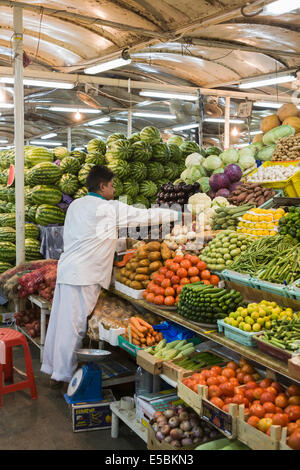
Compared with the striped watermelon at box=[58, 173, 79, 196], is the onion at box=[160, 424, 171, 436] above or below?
below

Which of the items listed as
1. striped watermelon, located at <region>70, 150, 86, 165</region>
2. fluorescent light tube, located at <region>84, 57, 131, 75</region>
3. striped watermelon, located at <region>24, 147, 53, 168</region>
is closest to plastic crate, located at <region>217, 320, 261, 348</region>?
striped watermelon, located at <region>70, 150, 86, 165</region>

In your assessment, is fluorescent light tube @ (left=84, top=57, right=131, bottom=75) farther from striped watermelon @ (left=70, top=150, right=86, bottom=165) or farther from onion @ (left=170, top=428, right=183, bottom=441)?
onion @ (left=170, top=428, right=183, bottom=441)

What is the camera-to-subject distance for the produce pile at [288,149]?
17.3ft

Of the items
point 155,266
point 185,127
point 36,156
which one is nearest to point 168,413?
point 155,266

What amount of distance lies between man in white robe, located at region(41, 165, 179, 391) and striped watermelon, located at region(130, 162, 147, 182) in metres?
2.57

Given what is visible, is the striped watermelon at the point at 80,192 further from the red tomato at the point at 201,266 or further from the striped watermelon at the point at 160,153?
the red tomato at the point at 201,266

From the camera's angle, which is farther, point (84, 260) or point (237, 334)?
point (84, 260)

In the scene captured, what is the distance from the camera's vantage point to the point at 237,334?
2984 millimetres

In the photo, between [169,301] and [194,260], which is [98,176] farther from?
[169,301]

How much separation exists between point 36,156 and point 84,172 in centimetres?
101

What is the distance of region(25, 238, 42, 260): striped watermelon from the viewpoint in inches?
276

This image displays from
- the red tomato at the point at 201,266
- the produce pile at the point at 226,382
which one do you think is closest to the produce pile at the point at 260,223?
the red tomato at the point at 201,266
